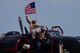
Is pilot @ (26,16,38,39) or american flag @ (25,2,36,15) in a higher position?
american flag @ (25,2,36,15)

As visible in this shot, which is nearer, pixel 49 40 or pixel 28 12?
pixel 49 40

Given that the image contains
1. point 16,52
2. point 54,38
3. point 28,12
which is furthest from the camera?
point 28,12

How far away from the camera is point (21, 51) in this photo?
1478 centimetres

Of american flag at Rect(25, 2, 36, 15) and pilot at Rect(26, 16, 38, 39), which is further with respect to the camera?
american flag at Rect(25, 2, 36, 15)

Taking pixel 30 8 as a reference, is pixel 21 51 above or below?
below

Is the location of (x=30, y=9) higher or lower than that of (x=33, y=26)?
higher

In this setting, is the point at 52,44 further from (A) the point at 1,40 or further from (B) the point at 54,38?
(A) the point at 1,40

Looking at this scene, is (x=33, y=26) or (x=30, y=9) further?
(x=30, y=9)

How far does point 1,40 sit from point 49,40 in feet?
6.75

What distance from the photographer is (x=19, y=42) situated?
584 inches

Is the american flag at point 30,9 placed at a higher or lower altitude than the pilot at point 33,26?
higher

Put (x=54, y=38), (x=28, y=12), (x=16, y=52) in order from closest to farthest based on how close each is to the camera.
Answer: (x=16, y=52) < (x=54, y=38) < (x=28, y=12)

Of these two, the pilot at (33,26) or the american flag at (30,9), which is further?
the american flag at (30,9)

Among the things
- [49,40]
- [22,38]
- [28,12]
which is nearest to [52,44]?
[49,40]
